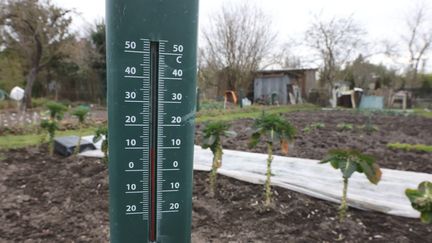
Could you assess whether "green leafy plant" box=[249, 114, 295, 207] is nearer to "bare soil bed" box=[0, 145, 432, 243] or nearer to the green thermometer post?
"bare soil bed" box=[0, 145, 432, 243]

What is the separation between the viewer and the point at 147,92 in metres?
1.21

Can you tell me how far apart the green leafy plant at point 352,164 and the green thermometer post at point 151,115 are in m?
1.75

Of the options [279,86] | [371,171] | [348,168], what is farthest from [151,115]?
[279,86]

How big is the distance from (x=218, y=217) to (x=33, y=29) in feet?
55.5

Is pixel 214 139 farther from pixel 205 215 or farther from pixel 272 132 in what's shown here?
pixel 205 215

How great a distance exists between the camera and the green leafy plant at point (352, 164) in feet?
8.78

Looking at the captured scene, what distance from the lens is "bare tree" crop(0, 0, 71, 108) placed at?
1563 centimetres

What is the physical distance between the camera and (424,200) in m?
2.04

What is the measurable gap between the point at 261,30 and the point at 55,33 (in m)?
13.7

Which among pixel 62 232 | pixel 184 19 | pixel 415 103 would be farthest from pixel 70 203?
pixel 415 103

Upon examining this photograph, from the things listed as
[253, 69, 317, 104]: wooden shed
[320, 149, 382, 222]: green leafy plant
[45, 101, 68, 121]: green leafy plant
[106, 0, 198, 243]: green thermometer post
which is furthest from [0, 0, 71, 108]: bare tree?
[106, 0, 198, 243]: green thermometer post

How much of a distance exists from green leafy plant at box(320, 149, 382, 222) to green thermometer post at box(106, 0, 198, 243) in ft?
5.73

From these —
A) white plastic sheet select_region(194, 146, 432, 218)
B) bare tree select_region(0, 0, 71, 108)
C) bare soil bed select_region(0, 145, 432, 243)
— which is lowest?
bare soil bed select_region(0, 145, 432, 243)

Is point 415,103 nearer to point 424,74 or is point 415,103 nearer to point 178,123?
point 424,74
